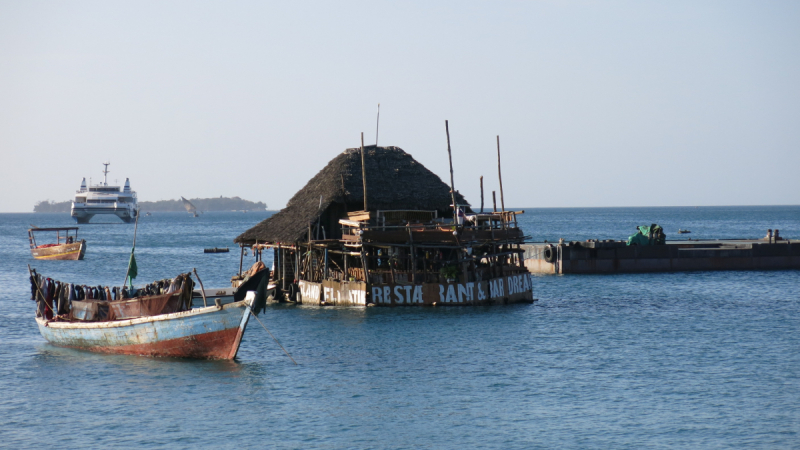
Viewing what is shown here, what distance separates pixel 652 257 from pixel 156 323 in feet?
131

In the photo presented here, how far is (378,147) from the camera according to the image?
146ft

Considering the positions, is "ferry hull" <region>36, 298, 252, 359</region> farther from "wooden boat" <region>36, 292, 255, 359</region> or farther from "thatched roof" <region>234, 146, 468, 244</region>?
"thatched roof" <region>234, 146, 468, 244</region>

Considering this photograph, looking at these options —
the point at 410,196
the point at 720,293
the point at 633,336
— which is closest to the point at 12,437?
the point at 633,336

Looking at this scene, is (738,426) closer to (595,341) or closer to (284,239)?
(595,341)

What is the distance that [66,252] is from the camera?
74.5 m

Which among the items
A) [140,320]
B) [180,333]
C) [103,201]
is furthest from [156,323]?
[103,201]

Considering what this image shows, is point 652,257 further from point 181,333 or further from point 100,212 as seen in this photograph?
point 100,212

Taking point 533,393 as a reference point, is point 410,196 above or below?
above

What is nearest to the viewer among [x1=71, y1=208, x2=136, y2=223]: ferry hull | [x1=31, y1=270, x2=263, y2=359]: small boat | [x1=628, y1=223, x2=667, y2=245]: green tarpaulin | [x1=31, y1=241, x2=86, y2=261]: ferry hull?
[x1=31, y1=270, x2=263, y2=359]: small boat

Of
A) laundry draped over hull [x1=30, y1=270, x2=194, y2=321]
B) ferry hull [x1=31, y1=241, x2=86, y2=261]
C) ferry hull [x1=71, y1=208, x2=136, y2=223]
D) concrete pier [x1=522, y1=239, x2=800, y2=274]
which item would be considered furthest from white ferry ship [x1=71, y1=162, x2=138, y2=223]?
laundry draped over hull [x1=30, y1=270, x2=194, y2=321]

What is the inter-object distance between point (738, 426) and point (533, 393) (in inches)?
204

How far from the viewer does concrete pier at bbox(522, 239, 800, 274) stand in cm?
5547

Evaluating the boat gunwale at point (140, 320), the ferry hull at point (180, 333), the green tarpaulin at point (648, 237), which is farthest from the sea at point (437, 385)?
the green tarpaulin at point (648, 237)

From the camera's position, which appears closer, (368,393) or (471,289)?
(368,393)
